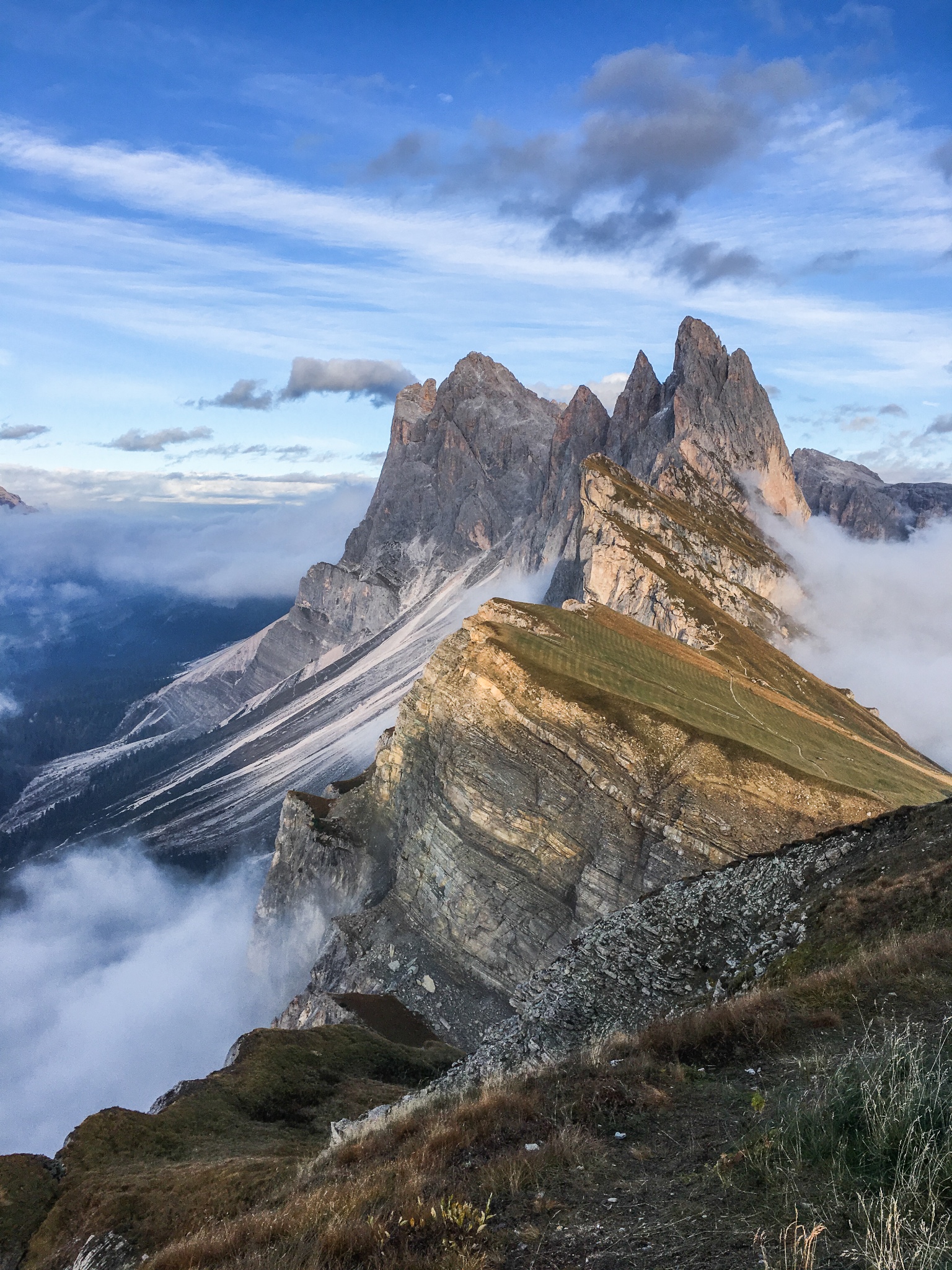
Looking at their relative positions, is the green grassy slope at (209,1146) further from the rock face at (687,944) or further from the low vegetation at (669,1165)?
the rock face at (687,944)

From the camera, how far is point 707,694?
242ft

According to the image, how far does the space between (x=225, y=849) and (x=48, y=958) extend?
126ft

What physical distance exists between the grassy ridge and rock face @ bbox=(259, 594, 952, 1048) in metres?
0.40

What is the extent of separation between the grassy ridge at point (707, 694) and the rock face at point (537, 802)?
0.40 meters

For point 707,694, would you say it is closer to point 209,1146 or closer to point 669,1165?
point 209,1146

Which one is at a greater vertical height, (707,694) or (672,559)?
(672,559)

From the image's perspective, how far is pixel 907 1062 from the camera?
8844 millimetres

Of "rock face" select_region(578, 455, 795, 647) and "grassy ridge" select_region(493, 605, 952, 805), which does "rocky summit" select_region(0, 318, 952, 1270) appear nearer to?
"grassy ridge" select_region(493, 605, 952, 805)

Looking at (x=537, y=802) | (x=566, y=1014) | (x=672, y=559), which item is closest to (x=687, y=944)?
(x=566, y=1014)

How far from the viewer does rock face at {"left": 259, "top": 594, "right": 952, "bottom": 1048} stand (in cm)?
5084

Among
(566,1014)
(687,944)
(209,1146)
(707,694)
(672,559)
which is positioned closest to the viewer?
(566,1014)

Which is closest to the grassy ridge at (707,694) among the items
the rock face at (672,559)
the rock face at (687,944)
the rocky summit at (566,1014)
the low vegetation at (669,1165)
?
the rocky summit at (566,1014)

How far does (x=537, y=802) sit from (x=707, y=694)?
26.6 metres

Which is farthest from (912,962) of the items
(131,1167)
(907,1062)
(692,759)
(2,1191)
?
(692,759)
